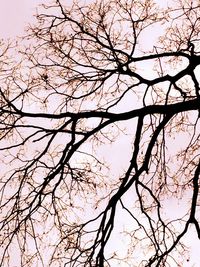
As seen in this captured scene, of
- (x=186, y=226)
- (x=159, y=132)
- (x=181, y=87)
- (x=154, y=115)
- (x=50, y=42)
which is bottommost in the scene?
(x=186, y=226)

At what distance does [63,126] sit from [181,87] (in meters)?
2.14

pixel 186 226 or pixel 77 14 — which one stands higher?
pixel 77 14

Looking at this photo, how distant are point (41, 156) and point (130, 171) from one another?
1.42 meters

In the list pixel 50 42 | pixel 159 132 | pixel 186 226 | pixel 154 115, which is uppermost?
pixel 50 42

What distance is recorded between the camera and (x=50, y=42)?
9.87 m

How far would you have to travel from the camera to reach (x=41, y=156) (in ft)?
29.9

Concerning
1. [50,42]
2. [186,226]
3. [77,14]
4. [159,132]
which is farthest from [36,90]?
[186,226]

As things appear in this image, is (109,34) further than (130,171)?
Yes

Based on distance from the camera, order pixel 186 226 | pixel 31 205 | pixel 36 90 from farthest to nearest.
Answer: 1. pixel 36 90
2. pixel 31 205
3. pixel 186 226

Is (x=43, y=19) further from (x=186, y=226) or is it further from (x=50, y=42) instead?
(x=186, y=226)

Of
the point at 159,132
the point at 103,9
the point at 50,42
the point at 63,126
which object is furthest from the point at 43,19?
the point at 159,132

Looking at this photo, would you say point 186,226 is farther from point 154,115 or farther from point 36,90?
point 36,90

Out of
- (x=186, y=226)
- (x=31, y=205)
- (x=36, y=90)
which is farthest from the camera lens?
(x=36, y=90)

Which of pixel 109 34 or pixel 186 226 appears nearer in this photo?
pixel 186 226
